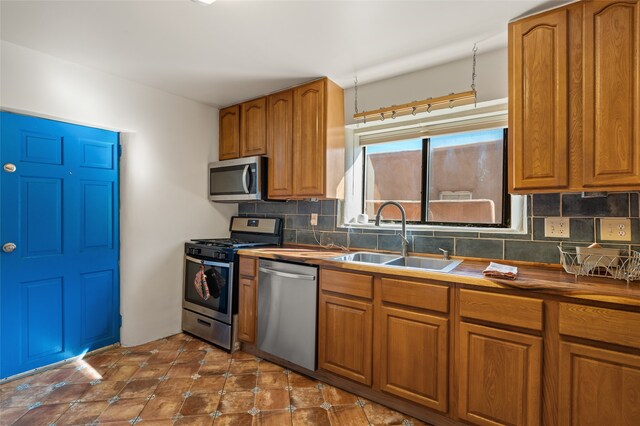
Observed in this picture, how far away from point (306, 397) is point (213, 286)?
1286mm

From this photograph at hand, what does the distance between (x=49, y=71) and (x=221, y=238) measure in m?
2.03

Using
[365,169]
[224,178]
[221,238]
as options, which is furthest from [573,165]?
[221,238]

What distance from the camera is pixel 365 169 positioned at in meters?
2.97

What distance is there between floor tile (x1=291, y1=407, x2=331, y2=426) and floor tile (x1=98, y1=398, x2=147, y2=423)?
943mm

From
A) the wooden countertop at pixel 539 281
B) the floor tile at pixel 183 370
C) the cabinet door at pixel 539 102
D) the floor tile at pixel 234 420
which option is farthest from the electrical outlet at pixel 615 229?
the floor tile at pixel 183 370

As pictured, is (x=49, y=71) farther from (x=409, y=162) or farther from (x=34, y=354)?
(x=409, y=162)

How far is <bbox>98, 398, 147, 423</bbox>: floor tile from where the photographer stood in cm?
179

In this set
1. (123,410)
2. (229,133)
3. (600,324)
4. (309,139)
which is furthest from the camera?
(229,133)

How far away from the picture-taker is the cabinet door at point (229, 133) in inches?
129

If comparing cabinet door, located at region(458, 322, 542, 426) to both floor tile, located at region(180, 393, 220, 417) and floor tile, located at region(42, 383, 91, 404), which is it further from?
floor tile, located at region(42, 383, 91, 404)

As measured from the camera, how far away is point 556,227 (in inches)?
75.2

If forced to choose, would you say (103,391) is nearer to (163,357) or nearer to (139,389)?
(139,389)

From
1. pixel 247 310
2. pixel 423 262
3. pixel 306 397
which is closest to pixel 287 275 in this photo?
pixel 247 310

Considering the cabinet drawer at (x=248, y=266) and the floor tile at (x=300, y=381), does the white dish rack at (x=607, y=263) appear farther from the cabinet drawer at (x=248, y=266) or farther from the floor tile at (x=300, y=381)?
the cabinet drawer at (x=248, y=266)
